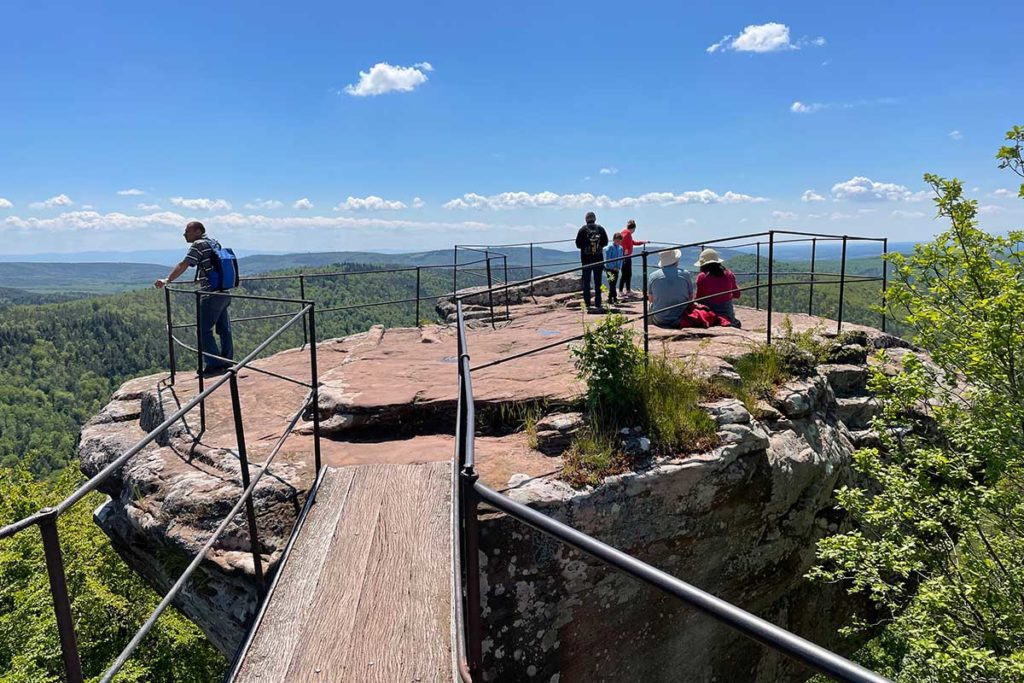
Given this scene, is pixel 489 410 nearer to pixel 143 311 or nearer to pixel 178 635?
pixel 178 635

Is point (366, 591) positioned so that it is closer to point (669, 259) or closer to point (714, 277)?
point (669, 259)

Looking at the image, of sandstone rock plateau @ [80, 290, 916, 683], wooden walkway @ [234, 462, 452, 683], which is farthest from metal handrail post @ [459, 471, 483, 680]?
sandstone rock plateau @ [80, 290, 916, 683]

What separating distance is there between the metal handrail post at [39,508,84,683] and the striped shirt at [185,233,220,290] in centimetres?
622

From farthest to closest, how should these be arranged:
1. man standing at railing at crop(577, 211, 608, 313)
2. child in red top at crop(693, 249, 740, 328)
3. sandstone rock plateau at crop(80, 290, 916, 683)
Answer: man standing at railing at crop(577, 211, 608, 313) → child in red top at crop(693, 249, 740, 328) → sandstone rock plateau at crop(80, 290, 916, 683)

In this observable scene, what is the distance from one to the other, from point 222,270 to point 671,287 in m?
5.92

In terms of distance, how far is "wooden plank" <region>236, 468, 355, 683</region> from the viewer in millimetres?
2926

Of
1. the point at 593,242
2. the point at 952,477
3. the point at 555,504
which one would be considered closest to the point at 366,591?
the point at 555,504

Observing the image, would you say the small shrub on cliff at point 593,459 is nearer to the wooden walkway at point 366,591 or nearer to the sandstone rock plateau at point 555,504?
the sandstone rock plateau at point 555,504

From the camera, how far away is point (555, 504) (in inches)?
171

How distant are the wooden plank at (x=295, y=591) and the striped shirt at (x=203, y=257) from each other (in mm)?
4040

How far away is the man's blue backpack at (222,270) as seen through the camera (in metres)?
7.36

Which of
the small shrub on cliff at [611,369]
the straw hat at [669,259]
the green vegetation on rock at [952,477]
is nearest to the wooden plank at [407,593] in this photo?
the small shrub on cliff at [611,369]

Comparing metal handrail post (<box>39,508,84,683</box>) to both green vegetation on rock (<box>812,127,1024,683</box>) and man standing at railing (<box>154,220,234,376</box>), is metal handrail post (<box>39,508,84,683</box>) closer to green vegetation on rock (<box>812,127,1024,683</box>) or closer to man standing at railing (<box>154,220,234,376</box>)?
man standing at railing (<box>154,220,234,376</box>)

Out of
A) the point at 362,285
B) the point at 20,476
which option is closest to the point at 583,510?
the point at 20,476
